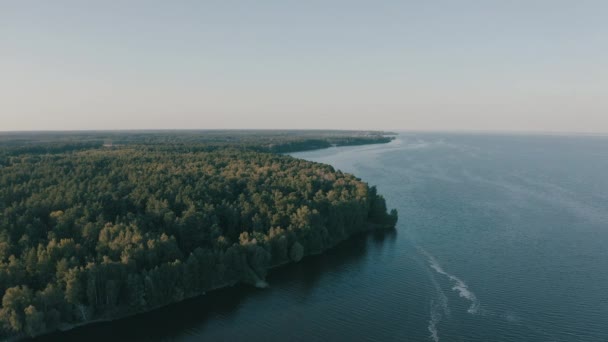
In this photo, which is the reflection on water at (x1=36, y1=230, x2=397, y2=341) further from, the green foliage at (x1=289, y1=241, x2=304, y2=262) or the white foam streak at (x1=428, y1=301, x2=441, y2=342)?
the white foam streak at (x1=428, y1=301, x2=441, y2=342)

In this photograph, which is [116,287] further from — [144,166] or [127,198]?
[144,166]

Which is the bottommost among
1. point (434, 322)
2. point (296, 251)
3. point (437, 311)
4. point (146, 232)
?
point (434, 322)

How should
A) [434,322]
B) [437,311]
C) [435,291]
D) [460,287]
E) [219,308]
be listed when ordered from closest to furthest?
[434,322] → [437,311] → [219,308] → [435,291] → [460,287]

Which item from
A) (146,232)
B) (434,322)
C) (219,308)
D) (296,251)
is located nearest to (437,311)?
(434,322)

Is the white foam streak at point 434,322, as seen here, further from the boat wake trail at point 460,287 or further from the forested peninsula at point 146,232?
the forested peninsula at point 146,232

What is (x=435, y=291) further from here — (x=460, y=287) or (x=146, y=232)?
(x=146, y=232)

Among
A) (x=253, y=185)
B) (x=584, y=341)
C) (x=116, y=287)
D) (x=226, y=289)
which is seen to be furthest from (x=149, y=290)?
(x=584, y=341)

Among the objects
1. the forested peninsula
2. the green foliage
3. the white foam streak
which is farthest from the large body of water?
the forested peninsula
